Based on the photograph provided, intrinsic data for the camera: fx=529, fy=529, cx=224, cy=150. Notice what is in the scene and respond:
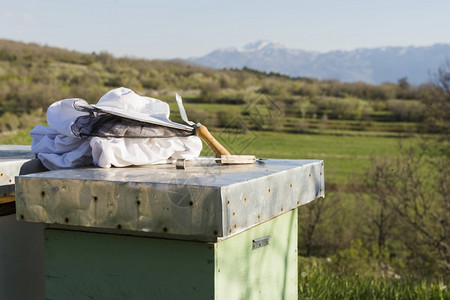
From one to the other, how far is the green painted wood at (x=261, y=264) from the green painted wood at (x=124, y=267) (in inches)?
3.1

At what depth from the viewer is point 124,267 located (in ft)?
6.51

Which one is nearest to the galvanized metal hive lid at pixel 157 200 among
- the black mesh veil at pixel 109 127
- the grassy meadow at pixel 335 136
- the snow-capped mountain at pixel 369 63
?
the black mesh veil at pixel 109 127

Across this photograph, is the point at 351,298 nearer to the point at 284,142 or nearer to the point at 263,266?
the point at 263,266

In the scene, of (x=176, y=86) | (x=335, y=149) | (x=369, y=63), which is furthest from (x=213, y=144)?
(x=369, y=63)

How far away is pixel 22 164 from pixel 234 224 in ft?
3.77

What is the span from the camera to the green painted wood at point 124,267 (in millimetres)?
1879

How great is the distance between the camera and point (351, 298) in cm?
548

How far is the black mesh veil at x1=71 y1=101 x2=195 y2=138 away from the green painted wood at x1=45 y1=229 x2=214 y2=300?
0.52 metres

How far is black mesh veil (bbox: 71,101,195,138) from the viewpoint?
2.40 metres

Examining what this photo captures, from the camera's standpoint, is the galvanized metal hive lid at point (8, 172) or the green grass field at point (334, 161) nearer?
the galvanized metal hive lid at point (8, 172)

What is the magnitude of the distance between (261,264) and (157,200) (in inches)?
23.2

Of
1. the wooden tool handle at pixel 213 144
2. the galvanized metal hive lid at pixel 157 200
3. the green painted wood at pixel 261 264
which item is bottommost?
the green painted wood at pixel 261 264

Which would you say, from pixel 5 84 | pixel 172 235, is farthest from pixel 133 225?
pixel 5 84

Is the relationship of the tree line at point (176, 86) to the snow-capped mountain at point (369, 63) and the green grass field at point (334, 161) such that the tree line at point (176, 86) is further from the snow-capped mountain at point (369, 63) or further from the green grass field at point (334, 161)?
the snow-capped mountain at point (369, 63)
